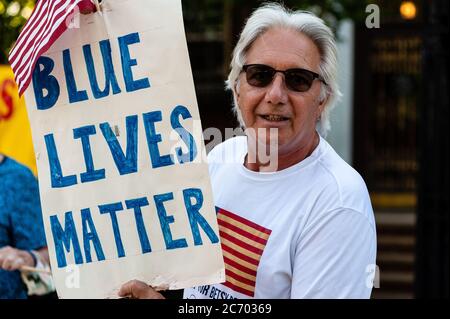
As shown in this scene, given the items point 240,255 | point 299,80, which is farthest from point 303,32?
point 240,255

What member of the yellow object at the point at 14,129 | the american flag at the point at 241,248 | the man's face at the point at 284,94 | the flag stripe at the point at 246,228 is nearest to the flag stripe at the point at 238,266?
the american flag at the point at 241,248

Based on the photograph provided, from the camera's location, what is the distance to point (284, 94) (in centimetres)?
240

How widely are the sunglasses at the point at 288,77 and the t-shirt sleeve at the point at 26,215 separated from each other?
1.51m

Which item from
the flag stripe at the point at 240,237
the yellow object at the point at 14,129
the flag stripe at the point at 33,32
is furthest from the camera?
the yellow object at the point at 14,129

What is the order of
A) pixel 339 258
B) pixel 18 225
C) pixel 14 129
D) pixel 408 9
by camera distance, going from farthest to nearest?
pixel 408 9, pixel 14 129, pixel 18 225, pixel 339 258

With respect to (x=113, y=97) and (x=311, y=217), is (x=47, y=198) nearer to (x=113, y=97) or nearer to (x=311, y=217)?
(x=113, y=97)

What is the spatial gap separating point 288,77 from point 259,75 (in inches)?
3.6

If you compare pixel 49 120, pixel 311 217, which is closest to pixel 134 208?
pixel 49 120

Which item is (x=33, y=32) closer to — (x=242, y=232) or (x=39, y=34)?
(x=39, y=34)

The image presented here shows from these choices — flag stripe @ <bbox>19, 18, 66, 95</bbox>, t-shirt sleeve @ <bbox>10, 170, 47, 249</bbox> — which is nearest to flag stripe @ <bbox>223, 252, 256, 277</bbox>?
flag stripe @ <bbox>19, 18, 66, 95</bbox>

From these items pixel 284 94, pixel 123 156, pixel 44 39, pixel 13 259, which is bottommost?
pixel 13 259

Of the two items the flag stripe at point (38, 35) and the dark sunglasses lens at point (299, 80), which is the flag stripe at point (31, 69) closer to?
the flag stripe at point (38, 35)

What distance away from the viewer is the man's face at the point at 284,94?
7.86 ft

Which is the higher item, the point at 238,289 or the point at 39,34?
the point at 39,34
